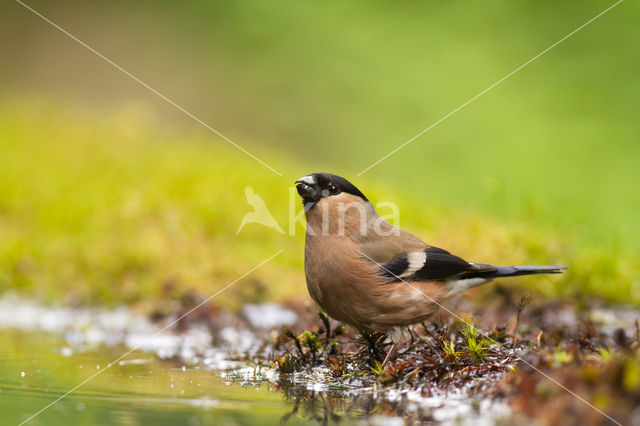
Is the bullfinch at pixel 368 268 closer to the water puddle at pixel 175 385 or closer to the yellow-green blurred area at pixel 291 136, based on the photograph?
the water puddle at pixel 175 385

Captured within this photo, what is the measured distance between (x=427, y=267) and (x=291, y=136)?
1349cm

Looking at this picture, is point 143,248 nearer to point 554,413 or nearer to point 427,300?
point 427,300

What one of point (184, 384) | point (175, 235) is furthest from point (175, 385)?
point (175, 235)

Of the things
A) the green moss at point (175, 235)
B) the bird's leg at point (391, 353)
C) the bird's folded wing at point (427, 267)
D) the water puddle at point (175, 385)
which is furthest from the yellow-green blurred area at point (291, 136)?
the bird's leg at point (391, 353)

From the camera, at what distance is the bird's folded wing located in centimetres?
446

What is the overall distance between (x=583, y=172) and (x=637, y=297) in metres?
6.23

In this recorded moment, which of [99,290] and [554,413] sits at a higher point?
[99,290]

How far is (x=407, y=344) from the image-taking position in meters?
4.50

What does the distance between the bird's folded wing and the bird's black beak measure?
26.0 inches

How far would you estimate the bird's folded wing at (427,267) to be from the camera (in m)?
4.46

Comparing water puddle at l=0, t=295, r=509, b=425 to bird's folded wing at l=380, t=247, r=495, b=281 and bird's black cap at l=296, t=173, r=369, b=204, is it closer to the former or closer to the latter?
bird's folded wing at l=380, t=247, r=495, b=281

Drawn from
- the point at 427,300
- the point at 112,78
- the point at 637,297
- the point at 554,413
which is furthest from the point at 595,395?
the point at 112,78

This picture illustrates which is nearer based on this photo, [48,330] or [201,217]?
[48,330]

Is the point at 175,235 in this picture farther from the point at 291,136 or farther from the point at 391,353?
the point at 291,136
